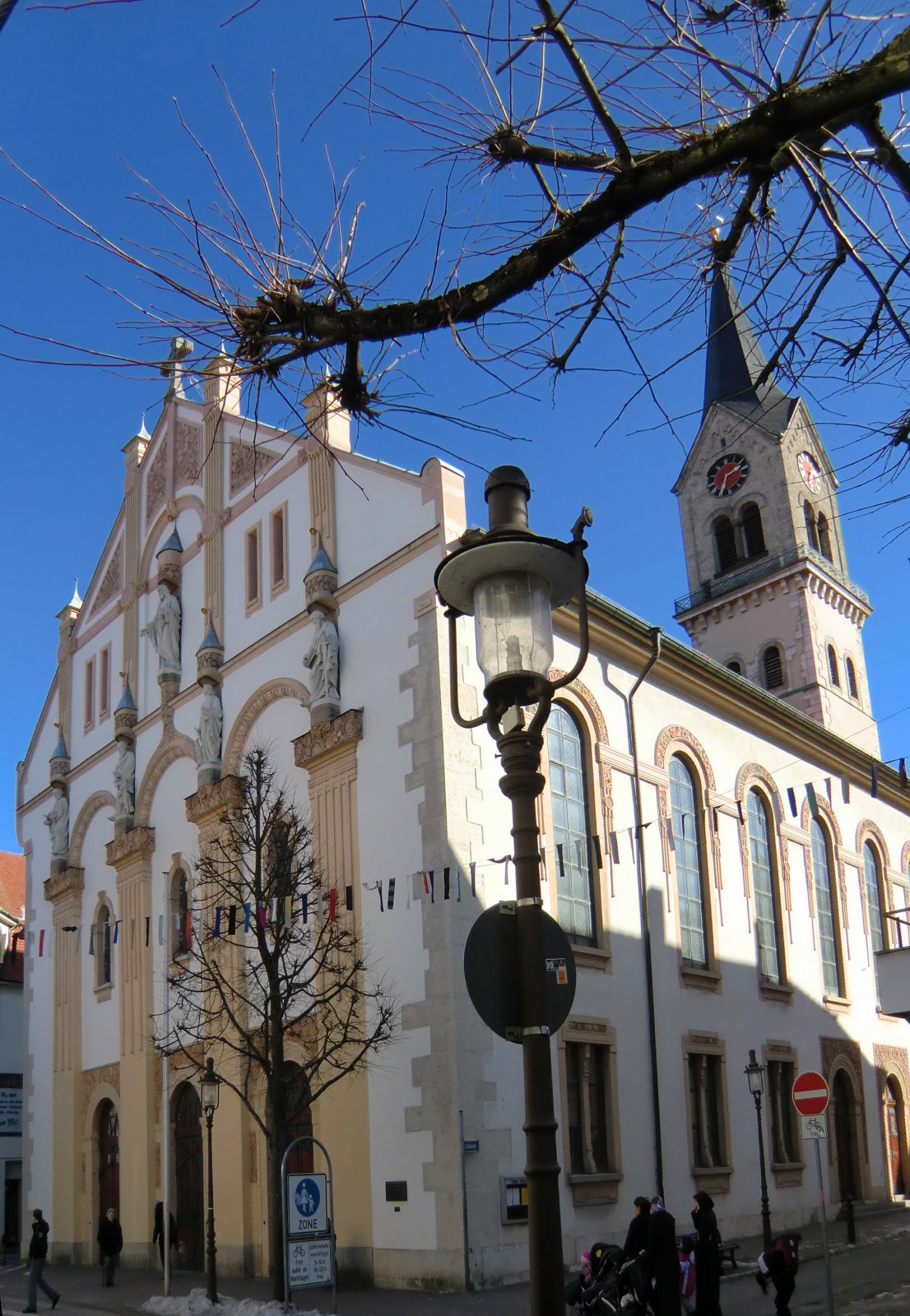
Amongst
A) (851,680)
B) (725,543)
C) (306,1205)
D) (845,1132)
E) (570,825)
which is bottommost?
(845,1132)

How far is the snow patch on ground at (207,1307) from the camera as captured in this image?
16281 millimetres

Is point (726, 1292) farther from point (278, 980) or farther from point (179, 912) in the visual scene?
point (179, 912)

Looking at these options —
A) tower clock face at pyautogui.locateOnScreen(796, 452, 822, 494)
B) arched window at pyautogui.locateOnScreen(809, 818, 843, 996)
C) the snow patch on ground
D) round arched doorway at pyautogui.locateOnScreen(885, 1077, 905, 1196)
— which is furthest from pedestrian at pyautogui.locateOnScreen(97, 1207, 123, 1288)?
tower clock face at pyautogui.locateOnScreen(796, 452, 822, 494)

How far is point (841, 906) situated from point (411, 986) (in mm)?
14520

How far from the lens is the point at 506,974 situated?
577 centimetres

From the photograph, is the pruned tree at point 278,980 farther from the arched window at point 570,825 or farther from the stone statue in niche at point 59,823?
the stone statue in niche at point 59,823

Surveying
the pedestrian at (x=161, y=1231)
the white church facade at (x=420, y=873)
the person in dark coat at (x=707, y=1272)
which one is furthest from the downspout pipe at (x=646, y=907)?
the pedestrian at (x=161, y=1231)

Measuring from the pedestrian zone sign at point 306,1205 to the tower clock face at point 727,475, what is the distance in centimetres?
3568

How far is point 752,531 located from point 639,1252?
117ft

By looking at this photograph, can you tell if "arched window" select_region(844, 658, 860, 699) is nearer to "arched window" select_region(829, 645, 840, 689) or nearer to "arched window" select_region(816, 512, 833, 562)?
"arched window" select_region(829, 645, 840, 689)

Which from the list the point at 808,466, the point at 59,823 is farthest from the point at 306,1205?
the point at 808,466

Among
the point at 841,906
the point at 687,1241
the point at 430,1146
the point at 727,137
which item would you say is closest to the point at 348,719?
the point at 430,1146

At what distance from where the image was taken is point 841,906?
98.9ft

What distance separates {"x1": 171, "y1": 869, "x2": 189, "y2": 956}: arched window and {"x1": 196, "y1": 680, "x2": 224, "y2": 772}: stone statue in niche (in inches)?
96.0
